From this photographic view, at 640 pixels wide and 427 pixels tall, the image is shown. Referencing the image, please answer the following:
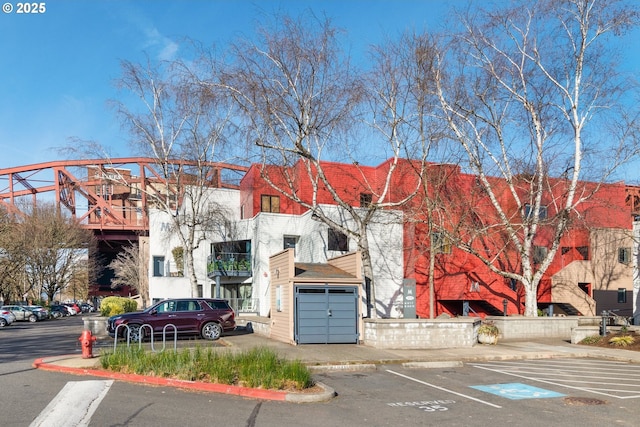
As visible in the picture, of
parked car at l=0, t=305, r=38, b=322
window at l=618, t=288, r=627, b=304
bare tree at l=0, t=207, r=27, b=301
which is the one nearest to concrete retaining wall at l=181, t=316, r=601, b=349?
window at l=618, t=288, r=627, b=304

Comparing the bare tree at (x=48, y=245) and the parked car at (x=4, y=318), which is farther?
the bare tree at (x=48, y=245)

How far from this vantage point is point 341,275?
70.3 feet

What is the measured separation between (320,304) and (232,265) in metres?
19.1

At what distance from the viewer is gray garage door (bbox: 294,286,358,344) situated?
20.6 meters

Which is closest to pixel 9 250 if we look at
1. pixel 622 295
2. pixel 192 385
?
pixel 192 385

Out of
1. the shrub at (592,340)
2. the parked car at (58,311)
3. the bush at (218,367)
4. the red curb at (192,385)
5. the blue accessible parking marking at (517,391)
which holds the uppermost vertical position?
the bush at (218,367)

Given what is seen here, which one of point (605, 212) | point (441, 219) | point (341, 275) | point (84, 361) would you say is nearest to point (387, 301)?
point (441, 219)

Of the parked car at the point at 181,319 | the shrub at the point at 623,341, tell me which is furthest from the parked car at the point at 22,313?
the shrub at the point at 623,341

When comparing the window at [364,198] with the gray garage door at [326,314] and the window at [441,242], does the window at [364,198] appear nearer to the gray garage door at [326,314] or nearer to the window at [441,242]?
the window at [441,242]

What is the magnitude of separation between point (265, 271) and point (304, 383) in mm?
25302

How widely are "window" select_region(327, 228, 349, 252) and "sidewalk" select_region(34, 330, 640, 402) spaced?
41.2 feet

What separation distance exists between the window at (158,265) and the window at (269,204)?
463 inches

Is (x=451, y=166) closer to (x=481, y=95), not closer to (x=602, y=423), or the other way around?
(x=481, y=95)

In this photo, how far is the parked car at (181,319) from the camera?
2238cm
